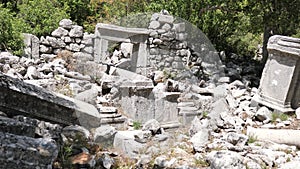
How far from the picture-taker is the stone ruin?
398cm

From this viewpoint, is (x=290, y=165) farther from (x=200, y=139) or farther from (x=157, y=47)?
(x=157, y=47)

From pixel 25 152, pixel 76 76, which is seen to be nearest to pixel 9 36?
pixel 76 76

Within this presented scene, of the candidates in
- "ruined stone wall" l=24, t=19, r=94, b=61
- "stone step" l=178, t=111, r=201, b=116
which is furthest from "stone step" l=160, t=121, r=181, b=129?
"ruined stone wall" l=24, t=19, r=94, b=61

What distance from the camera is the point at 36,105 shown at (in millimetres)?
4246

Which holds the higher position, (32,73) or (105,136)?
(32,73)

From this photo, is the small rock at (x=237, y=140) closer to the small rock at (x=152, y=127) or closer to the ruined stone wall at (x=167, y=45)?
the small rock at (x=152, y=127)

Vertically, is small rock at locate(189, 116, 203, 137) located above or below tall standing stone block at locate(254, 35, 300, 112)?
below

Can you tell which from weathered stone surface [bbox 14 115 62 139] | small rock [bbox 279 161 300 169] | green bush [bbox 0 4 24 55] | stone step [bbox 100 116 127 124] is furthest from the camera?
green bush [bbox 0 4 24 55]

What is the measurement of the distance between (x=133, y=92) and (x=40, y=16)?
401 centimetres

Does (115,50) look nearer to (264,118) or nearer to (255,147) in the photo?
(264,118)

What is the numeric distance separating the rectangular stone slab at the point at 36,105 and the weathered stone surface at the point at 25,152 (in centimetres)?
127

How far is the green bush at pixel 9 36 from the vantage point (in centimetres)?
800

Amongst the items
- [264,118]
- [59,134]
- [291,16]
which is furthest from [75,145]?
[291,16]

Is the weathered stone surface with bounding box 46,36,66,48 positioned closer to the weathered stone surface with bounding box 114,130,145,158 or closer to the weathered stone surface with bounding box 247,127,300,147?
the weathered stone surface with bounding box 114,130,145,158
